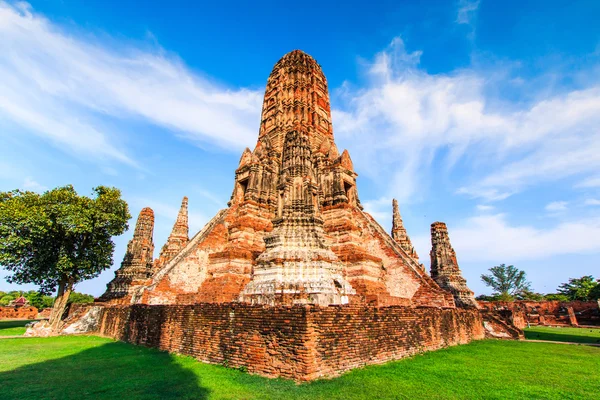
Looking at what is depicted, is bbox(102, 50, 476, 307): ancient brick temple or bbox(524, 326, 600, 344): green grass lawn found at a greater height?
bbox(102, 50, 476, 307): ancient brick temple

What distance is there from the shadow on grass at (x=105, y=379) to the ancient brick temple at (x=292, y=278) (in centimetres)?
96

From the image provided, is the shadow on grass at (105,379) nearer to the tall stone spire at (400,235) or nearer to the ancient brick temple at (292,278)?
the ancient brick temple at (292,278)

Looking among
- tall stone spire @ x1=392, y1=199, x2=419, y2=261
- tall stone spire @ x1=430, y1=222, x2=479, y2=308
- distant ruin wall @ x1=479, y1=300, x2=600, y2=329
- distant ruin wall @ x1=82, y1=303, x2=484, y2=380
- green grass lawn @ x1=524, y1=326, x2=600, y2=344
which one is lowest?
green grass lawn @ x1=524, y1=326, x2=600, y2=344

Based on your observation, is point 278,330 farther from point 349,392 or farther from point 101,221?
point 101,221

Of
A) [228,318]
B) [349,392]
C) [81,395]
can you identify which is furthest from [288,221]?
[81,395]

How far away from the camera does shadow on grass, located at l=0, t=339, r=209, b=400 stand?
5.23 metres

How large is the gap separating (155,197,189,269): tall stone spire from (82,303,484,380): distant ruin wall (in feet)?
38.3

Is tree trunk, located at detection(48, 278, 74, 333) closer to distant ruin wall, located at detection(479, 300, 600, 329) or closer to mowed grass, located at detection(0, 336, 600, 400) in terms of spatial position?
mowed grass, located at detection(0, 336, 600, 400)

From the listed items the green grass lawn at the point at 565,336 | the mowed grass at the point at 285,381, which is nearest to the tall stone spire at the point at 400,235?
the green grass lawn at the point at 565,336

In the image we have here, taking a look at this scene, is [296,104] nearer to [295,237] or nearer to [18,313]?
[295,237]

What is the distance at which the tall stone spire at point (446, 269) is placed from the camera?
1770 cm

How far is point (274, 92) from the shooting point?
2198cm

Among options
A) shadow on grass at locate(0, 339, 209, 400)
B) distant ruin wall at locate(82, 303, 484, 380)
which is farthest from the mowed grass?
distant ruin wall at locate(82, 303, 484, 380)

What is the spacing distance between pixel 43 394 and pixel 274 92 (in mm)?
20095
